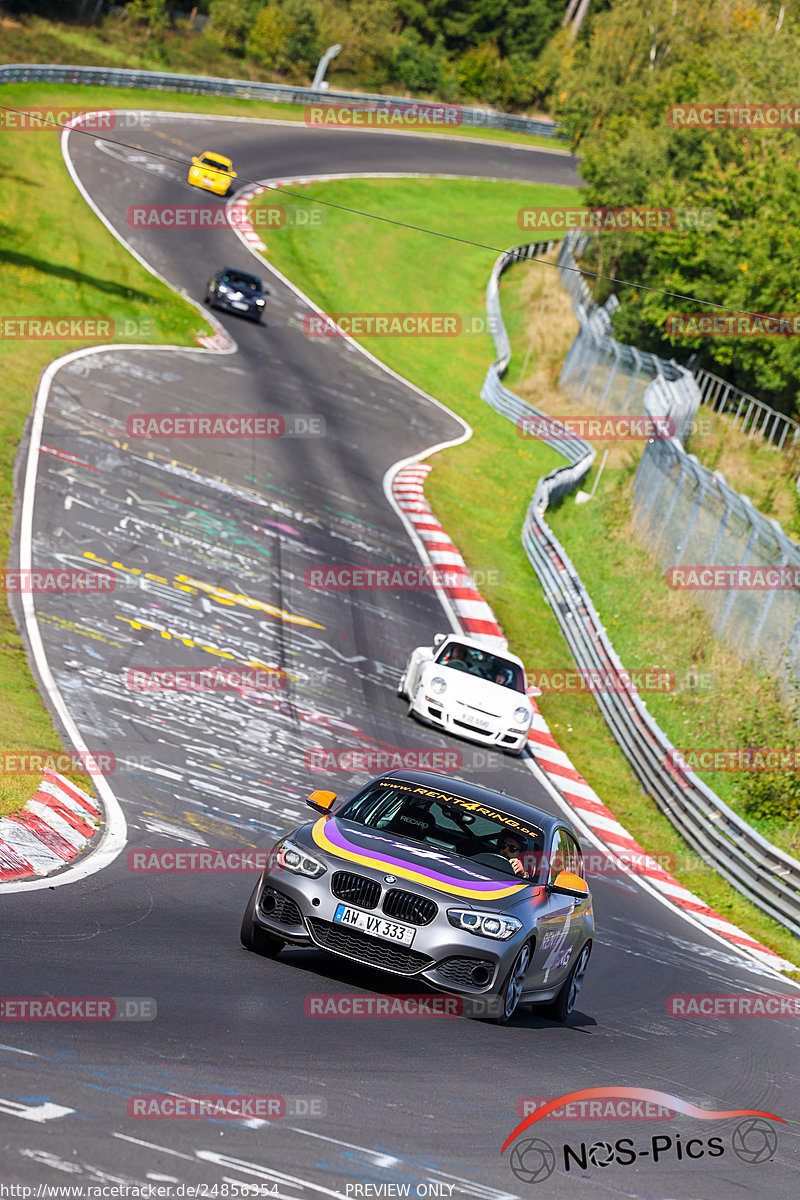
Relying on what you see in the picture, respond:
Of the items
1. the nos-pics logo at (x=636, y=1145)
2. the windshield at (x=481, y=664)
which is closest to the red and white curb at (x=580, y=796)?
the windshield at (x=481, y=664)

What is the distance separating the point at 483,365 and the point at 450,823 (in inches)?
1553

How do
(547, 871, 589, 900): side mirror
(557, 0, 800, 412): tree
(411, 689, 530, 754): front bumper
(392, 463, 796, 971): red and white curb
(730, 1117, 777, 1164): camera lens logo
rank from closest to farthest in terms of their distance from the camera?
1. (730, 1117, 777, 1164): camera lens logo
2. (547, 871, 589, 900): side mirror
3. (392, 463, 796, 971): red and white curb
4. (411, 689, 530, 754): front bumper
5. (557, 0, 800, 412): tree

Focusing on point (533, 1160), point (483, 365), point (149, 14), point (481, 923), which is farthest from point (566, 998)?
point (149, 14)

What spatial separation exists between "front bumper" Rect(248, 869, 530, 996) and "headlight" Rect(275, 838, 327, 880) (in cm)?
5

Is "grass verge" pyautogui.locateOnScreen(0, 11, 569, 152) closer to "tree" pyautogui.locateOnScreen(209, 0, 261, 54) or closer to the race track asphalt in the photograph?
"tree" pyautogui.locateOnScreen(209, 0, 261, 54)

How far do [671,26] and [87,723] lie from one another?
2572 inches

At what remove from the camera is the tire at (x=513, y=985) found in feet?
29.2

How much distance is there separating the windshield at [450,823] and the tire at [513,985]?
0.59 m

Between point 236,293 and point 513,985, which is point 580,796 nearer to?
point 513,985

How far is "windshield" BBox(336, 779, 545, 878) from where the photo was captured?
9.57 m

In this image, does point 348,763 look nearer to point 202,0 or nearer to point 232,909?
point 232,909

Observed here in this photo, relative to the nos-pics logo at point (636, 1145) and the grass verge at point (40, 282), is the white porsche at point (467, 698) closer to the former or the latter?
the grass verge at point (40, 282)

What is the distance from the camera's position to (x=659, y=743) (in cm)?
2070

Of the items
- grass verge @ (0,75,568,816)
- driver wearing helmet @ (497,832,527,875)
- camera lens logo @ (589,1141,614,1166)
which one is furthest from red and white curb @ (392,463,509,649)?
camera lens logo @ (589,1141,614,1166)
